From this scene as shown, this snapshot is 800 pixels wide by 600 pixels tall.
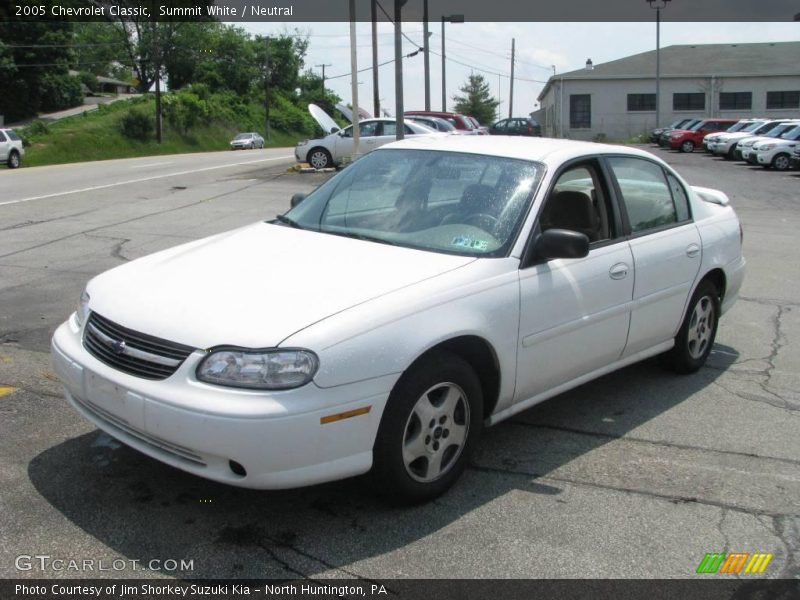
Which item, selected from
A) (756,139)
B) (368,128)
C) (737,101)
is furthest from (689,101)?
(368,128)

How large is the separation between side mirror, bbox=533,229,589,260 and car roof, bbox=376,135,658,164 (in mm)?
650

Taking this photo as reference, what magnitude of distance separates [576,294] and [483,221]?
25.0 inches

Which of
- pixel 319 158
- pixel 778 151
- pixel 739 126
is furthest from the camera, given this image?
pixel 739 126

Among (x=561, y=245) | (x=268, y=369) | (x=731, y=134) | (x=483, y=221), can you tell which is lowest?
(x=268, y=369)

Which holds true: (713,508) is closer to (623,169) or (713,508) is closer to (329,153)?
(623,169)

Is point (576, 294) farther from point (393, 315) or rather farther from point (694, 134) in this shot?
point (694, 134)

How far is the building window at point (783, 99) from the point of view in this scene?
55312mm

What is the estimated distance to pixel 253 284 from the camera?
148 inches

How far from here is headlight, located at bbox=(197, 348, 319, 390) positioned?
327cm

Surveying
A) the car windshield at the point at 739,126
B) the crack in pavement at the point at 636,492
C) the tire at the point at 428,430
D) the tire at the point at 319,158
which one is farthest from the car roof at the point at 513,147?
the car windshield at the point at 739,126

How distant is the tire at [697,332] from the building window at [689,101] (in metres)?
54.8

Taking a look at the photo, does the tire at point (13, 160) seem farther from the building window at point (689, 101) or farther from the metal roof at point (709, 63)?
the building window at point (689, 101)

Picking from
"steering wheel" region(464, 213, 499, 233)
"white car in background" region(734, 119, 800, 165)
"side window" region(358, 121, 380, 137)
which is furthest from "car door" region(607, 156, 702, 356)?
"white car in background" region(734, 119, 800, 165)

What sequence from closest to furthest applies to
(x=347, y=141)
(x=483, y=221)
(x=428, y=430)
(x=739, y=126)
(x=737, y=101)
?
(x=428, y=430) → (x=483, y=221) → (x=347, y=141) → (x=739, y=126) → (x=737, y=101)
